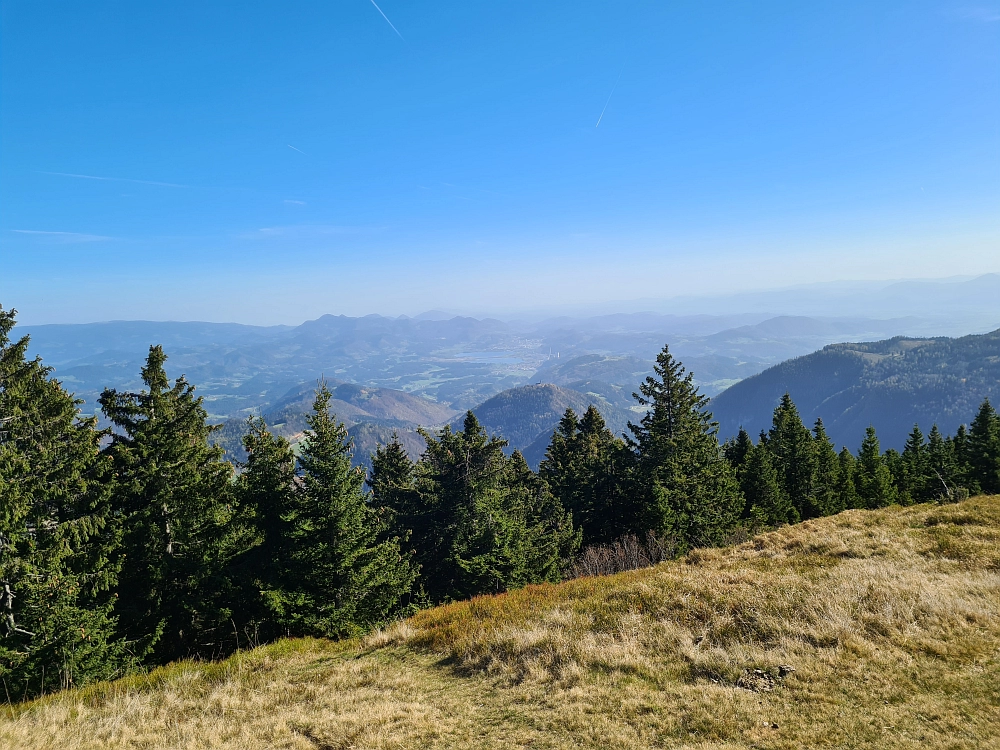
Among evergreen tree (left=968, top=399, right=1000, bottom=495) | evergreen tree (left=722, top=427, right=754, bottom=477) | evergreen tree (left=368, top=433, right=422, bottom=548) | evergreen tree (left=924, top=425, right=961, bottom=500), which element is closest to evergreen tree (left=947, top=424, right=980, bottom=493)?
evergreen tree (left=968, top=399, right=1000, bottom=495)

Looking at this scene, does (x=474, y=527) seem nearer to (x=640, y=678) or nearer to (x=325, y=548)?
(x=325, y=548)

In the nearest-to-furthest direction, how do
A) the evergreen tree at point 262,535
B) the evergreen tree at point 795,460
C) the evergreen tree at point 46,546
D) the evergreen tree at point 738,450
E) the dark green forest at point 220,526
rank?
the evergreen tree at point 46,546, the dark green forest at point 220,526, the evergreen tree at point 262,535, the evergreen tree at point 795,460, the evergreen tree at point 738,450

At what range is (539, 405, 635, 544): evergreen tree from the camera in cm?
3425

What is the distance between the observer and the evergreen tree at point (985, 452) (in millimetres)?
41594

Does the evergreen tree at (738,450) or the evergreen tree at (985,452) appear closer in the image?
the evergreen tree at (985,452)

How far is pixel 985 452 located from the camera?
1688 inches

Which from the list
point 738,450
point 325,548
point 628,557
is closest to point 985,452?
point 738,450

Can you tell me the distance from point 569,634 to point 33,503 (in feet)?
57.9

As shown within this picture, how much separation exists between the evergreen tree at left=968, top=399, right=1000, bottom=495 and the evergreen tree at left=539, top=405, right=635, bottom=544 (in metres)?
33.7

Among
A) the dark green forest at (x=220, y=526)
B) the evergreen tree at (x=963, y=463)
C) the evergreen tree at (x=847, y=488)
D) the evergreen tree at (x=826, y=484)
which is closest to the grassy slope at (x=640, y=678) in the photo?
the dark green forest at (x=220, y=526)

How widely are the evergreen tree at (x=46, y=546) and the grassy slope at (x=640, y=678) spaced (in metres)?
4.26

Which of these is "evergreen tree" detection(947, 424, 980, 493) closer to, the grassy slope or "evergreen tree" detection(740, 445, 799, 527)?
"evergreen tree" detection(740, 445, 799, 527)

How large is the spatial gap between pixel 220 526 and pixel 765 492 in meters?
38.8

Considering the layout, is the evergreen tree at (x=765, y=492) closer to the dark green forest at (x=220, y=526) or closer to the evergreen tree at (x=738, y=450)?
the evergreen tree at (x=738, y=450)
